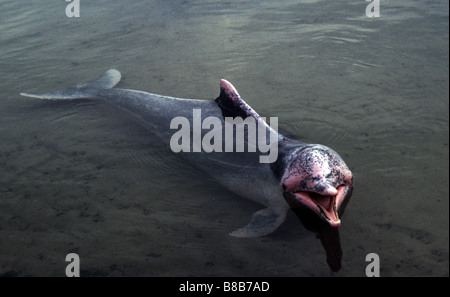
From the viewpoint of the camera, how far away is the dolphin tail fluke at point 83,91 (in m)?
7.80

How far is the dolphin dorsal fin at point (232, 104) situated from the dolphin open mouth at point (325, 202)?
55.7 inches

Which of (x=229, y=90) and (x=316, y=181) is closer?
(x=316, y=181)

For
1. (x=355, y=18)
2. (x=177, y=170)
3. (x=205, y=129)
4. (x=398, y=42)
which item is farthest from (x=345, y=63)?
(x=177, y=170)

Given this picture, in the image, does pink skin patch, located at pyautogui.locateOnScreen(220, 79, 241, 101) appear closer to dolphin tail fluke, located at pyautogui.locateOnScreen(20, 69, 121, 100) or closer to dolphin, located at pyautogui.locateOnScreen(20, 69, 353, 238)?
dolphin, located at pyautogui.locateOnScreen(20, 69, 353, 238)

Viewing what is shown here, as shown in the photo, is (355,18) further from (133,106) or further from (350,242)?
(350,242)

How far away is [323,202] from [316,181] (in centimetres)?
24

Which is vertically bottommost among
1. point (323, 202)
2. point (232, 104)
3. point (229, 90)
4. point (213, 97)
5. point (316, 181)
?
point (323, 202)

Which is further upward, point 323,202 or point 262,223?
point 323,202

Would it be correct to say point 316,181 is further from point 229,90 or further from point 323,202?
point 229,90

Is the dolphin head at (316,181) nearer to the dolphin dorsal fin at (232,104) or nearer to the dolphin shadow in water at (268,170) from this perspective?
the dolphin shadow in water at (268,170)

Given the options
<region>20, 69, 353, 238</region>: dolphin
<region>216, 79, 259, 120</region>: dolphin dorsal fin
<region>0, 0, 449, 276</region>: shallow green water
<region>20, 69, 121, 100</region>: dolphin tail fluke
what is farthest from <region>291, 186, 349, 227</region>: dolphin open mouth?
<region>20, 69, 121, 100</region>: dolphin tail fluke

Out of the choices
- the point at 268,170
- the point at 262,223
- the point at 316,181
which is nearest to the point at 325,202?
the point at 316,181

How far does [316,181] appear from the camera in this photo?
4562 mm
